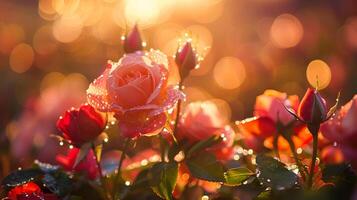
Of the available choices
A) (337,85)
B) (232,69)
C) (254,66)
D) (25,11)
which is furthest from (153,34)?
(25,11)

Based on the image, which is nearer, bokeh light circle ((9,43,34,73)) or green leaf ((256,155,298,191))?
green leaf ((256,155,298,191))

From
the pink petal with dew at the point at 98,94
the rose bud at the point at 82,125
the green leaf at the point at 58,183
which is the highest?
the pink petal with dew at the point at 98,94

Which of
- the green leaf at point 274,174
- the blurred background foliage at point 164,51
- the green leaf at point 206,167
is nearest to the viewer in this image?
the green leaf at point 274,174

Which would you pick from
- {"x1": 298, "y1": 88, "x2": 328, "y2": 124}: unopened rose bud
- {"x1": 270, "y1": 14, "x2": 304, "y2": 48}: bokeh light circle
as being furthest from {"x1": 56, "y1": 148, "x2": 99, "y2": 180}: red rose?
{"x1": 270, "y1": 14, "x2": 304, "y2": 48}: bokeh light circle

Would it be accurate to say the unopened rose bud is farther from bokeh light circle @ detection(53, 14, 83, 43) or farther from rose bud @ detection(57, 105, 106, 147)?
bokeh light circle @ detection(53, 14, 83, 43)

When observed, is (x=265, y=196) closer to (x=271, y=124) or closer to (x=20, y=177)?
(x=271, y=124)

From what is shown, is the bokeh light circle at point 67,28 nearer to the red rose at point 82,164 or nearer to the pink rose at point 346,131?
the red rose at point 82,164

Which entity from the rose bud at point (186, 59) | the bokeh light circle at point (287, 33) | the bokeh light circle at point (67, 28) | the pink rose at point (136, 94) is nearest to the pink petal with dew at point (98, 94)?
the pink rose at point (136, 94)

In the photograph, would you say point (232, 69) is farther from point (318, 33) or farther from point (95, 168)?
point (95, 168)
